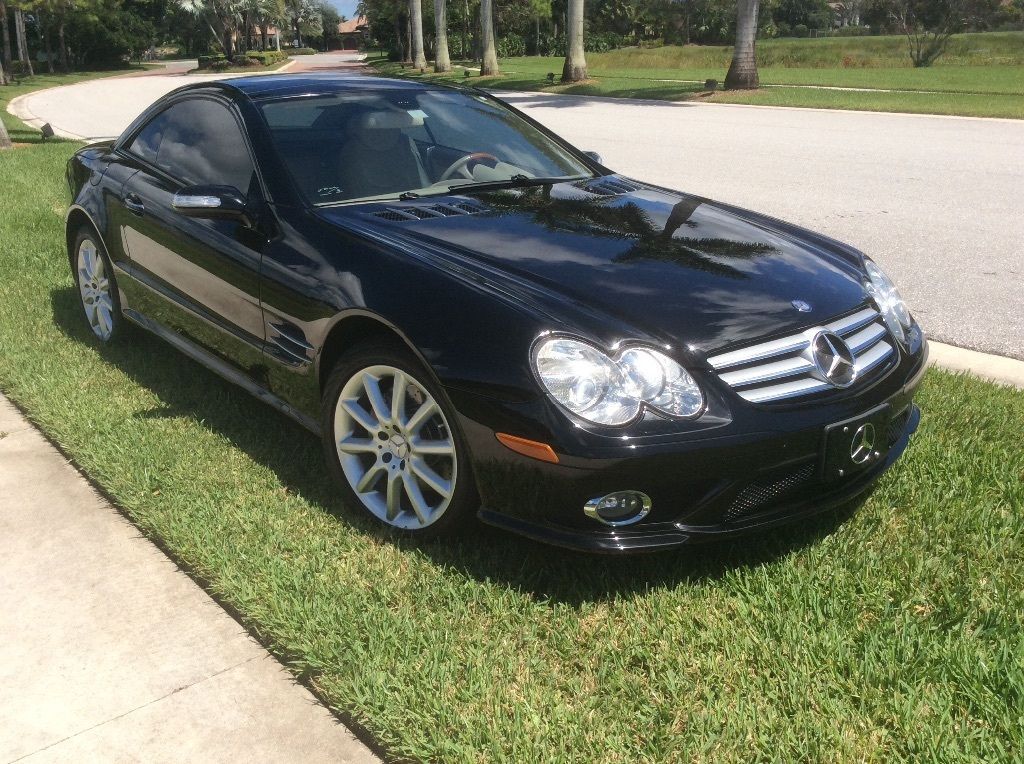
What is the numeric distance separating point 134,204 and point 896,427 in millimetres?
3550

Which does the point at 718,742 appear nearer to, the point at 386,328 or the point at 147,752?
the point at 147,752

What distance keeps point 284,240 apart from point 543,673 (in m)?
1.89

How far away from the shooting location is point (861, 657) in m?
2.58

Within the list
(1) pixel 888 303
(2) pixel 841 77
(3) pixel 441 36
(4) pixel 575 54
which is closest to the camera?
(1) pixel 888 303

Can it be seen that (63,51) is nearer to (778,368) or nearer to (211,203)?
(211,203)

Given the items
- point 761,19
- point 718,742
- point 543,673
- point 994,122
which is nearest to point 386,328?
point 543,673

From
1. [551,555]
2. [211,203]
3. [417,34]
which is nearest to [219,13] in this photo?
[417,34]

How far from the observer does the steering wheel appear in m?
4.15

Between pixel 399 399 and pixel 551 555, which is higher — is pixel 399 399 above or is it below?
above

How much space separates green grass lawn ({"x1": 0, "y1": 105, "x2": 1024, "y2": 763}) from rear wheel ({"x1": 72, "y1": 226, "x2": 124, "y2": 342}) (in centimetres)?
121

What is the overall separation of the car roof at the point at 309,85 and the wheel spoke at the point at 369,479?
1829mm

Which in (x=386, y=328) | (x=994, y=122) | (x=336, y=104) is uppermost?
(x=336, y=104)

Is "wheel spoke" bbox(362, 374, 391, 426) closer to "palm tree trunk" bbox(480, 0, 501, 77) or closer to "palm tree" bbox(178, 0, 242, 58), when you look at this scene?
"palm tree trunk" bbox(480, 0, 501, 77)

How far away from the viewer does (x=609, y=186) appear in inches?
170
